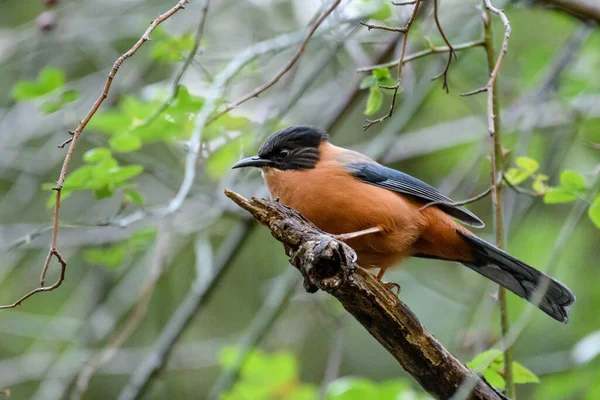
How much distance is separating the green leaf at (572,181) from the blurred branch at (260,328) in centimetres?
240

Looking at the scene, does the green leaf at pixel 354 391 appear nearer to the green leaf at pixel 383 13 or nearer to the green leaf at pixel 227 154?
the green leaf at pixel 227 154

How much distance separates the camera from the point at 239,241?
20.5 feet

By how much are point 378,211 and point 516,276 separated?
1.07m

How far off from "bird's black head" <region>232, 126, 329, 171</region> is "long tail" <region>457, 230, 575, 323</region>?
1157mm

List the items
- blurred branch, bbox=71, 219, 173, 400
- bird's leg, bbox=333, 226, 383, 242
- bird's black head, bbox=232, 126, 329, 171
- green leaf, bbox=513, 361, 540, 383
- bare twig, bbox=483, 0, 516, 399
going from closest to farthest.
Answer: bare twig, bbox=483, 0, 516, 399
green leaf, bbox=513, 361, 540, 383
bird's leg, bbox=333, 226, 383, 242
blurred branch, bbox=71, 219, 173, 400
bird's black head, bbox=232, 126, 329, 171

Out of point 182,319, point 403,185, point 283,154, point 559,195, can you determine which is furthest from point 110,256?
point 559,195

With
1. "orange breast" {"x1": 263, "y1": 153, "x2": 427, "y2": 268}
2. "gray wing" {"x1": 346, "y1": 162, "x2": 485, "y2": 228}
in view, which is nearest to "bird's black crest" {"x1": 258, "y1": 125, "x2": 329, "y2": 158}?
"orange breast" {"x1": 263, "y1": 153, "x2": 427, "y2": 268}

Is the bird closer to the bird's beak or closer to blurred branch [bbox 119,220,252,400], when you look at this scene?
the bird's beak

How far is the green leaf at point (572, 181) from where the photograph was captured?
4.11 m

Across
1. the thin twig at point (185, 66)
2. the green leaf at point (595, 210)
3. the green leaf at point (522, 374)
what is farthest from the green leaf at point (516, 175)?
the thin twig at point (185, 66)

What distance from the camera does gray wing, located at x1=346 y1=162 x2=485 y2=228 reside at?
5.02 m

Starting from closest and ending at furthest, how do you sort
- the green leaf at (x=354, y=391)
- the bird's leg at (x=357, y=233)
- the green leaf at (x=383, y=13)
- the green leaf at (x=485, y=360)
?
the green leaf at (x=485, y=360) → the bird's leg at (x=357, y=233) → the green leaf at (x=354, y=391) → the green leaf at (x=383, y=13)

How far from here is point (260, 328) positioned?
18.8 feet

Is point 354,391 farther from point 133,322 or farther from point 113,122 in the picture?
point 113,122
